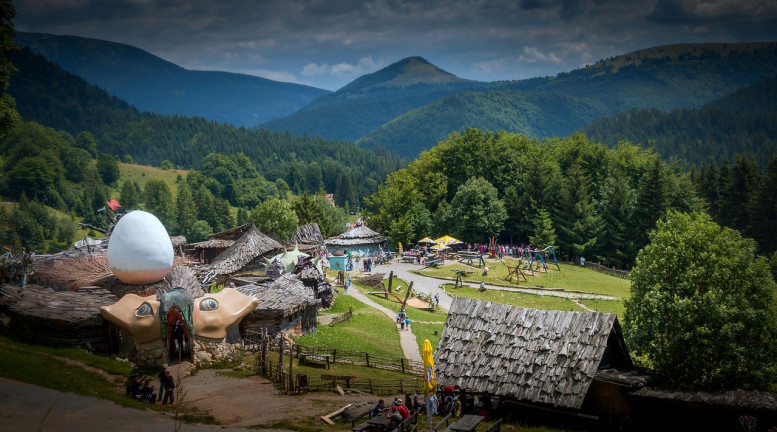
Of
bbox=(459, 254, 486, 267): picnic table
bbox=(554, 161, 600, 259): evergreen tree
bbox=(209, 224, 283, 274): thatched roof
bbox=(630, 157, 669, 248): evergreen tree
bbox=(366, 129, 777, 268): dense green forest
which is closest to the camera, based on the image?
bbox=(209, 224, 283, 274): thatched roof

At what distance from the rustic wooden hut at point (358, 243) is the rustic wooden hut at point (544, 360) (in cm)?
5226

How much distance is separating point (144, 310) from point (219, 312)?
3349mm

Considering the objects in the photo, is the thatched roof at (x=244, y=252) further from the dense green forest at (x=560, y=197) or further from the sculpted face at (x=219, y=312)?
the dense green forest at (x=560, y=197)

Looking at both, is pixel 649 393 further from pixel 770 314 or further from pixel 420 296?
pixel 420 296

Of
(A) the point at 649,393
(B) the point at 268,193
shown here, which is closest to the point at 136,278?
(A) the point at 649,393

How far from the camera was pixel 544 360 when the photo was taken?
2045cm

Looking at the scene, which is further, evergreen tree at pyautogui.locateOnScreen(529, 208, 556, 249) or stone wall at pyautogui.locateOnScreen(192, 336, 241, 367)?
evergreen tree at pyautogui.locateOnScreen(529, 208, 556, 249)

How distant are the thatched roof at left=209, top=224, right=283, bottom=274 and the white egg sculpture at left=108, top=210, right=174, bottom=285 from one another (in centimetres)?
1929

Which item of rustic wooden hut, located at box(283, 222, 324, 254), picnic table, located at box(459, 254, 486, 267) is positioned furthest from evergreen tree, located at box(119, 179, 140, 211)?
picnic table, located at box(459, 254, 486, 267)

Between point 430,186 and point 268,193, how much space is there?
10933 centimetres

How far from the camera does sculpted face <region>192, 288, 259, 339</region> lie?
27.5 m

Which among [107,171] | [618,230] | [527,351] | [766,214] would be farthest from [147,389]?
[107,171]

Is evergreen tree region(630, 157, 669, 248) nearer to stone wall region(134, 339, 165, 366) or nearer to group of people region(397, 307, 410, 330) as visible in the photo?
group of people region(397, 307, 410, 330)

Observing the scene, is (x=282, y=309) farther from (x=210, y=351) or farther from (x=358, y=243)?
(x=358, y=243)
